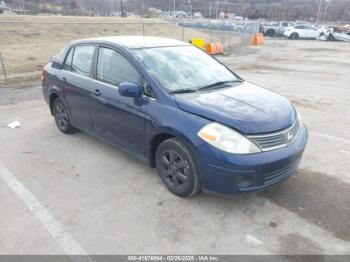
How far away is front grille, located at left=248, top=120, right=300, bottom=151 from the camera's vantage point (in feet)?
9.74

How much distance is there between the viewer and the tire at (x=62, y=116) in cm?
516

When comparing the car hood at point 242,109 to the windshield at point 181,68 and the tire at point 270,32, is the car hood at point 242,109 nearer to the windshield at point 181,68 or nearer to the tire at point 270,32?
the windshield at point 181,68

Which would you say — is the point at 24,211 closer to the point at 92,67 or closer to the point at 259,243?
the point at 92,67

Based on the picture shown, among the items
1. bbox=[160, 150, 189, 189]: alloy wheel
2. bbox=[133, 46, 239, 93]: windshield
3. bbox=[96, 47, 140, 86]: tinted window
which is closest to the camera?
bbox=[160, 150, 189, 189]: alloy wheel

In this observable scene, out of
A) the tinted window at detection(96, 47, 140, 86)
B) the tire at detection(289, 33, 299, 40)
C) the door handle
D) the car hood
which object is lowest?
the tire at detection(289, 33, 299, 40)

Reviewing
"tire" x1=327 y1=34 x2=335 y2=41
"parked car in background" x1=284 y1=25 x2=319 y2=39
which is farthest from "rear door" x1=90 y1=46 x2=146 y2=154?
"parked car in background" x1=284 y1=25 x2=319 y2=39

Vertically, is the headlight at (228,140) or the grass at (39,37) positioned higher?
the headlight at (228,140)

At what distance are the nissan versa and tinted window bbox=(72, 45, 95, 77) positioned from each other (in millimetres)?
Result: 16

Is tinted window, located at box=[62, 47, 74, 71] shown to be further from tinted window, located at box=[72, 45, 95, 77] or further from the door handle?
the door handle

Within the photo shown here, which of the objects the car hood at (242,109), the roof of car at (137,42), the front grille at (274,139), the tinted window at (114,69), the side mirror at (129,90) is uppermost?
the roof of car at (137,42)

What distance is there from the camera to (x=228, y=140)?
2.94 meters

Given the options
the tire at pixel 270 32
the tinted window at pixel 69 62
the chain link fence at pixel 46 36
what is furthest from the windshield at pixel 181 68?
the tire at pixel 270 32

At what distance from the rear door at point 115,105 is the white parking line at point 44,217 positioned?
122 centimetres

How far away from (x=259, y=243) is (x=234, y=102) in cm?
146
